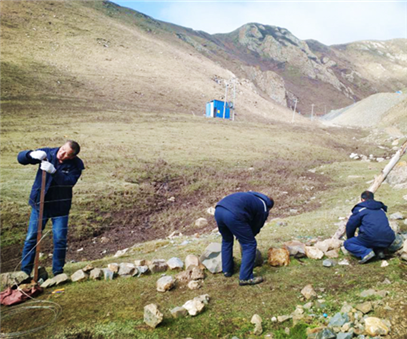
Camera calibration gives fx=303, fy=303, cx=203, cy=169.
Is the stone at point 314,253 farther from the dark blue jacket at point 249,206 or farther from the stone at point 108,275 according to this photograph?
the stone at point 108,275

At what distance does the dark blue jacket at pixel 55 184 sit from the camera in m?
5.98

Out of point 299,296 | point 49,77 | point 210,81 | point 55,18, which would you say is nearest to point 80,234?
point 299,296

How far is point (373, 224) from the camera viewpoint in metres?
5.97

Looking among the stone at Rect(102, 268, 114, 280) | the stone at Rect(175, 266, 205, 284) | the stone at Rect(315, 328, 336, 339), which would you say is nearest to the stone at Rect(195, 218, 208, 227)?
the stone at Rect(175, 266, 205, 284)

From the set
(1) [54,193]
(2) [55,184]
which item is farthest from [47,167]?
(1) [54,193]

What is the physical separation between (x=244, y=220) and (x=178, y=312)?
73.3 inches

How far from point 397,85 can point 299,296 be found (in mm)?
192267

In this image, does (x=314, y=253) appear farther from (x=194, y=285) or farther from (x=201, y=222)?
(x=201, y=222)

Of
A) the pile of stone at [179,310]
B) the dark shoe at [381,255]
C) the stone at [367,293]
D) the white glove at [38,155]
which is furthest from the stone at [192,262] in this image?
the dark shoe at [381,255]

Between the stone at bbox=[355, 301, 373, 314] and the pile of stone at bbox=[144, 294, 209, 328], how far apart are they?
2251 mm

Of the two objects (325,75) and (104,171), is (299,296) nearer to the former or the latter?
(104,171)

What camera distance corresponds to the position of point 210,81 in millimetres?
69875

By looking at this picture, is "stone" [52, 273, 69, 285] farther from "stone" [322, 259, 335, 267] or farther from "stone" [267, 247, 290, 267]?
"stone" [322, 259, 335, 267]

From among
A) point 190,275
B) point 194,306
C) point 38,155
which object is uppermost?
point 38,155
